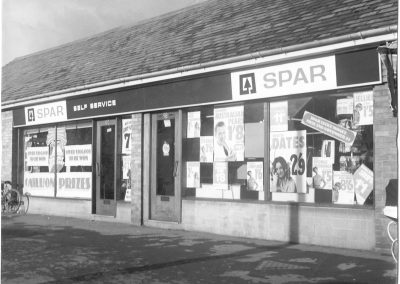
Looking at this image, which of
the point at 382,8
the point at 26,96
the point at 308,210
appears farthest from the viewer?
the point at 26,96

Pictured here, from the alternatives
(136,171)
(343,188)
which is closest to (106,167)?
(136,171)

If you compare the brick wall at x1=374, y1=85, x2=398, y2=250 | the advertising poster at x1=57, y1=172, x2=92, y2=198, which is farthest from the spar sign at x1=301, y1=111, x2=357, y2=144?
the advertising poster at x1=57, y1=172, x2=92, y2=198

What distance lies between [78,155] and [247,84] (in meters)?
5.83

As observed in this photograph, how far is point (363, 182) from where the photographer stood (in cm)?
808

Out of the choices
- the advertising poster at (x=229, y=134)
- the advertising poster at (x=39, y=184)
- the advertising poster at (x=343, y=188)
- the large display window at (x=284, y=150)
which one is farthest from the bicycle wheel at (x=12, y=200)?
the advertising poster at (x=343, y=188)

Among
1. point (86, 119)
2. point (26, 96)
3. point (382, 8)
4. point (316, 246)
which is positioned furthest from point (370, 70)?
point (26, 96)

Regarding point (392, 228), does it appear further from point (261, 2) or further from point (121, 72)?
point (121, 72)

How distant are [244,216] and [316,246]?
156 cm

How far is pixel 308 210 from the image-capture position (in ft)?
27.7

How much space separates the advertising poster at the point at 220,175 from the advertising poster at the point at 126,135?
2563 mm

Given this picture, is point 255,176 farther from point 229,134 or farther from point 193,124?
point 193,124

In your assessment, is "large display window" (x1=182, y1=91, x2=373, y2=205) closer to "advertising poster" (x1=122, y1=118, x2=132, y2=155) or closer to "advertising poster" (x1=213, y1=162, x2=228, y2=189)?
"advertising poster" (x1=213, y1=162, x2=228, y2=189)

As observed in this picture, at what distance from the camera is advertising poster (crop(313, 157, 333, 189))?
28.0 feet

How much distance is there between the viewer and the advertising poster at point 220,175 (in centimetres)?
998
